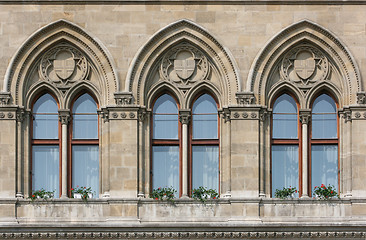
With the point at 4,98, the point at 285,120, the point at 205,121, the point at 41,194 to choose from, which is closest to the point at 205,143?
the point at 205,121

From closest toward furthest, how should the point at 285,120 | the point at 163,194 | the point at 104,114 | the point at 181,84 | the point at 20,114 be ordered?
1. the point at 163,194
2. the point at 20,114
3. the point at 104,114
4. the point at 181,84
5. the point at 285,120

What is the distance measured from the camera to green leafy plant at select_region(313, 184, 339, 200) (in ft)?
121

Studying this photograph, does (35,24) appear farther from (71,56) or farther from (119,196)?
(119,196)

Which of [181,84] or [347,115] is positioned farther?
[181,84]

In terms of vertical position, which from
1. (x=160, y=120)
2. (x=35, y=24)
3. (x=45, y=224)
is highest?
(x=35, y=24)

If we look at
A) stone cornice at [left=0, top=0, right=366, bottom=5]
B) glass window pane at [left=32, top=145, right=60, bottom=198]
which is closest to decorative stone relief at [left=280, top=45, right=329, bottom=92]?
stone cornice at [left=0, top=0, right=366, bottom=5]

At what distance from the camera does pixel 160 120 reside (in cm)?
3775

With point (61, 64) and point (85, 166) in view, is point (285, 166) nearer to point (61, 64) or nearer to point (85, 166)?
point (85, 166)

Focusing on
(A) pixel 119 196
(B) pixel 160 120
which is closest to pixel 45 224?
(A) pixel 119 196

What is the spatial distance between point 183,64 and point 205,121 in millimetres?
1842

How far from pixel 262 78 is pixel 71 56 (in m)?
5.79

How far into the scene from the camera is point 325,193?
37031 mm

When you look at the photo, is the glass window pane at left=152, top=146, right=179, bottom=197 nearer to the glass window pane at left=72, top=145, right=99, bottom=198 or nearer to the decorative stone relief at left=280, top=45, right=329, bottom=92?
the glass window pane at left=72, top=145, right=99, bottom=198

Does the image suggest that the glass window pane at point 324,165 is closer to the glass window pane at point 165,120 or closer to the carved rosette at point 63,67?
the glass window pane at point 165,120
